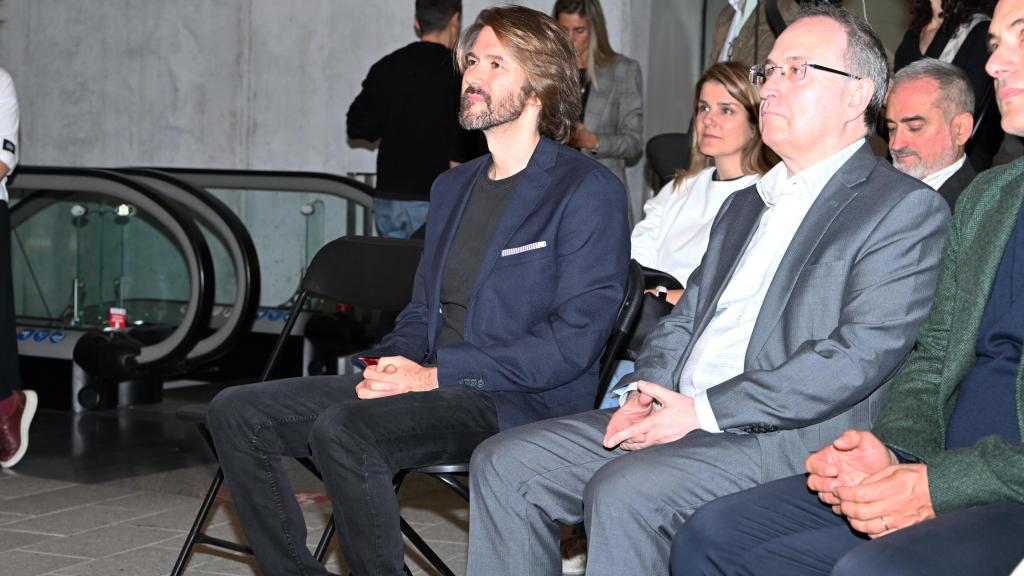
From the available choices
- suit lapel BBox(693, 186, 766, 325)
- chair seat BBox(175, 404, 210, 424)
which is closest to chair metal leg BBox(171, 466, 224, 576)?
chair seat BBox(175, 404, 210, 424)

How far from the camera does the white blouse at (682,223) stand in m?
3.96

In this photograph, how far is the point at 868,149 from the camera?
102 inches

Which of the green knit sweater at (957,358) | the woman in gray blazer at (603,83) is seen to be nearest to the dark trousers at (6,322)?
the woman in gray blazer at (603,83)

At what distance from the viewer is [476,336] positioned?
2996 mm

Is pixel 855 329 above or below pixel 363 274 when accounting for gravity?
above

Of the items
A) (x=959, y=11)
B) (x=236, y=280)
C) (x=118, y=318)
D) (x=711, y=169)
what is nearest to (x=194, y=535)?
(x=711, y=169)

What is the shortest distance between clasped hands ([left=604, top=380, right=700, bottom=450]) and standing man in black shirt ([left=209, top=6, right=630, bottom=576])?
358 millimetres

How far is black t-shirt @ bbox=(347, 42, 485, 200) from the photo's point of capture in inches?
211

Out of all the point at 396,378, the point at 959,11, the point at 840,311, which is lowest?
the point at 396,378

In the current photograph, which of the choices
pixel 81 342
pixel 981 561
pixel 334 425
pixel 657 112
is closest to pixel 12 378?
pixel 81 342

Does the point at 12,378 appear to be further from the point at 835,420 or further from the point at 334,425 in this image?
the point at 835,420

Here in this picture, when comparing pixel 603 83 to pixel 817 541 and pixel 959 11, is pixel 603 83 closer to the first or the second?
pixel 959 11

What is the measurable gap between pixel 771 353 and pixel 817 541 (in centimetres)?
43

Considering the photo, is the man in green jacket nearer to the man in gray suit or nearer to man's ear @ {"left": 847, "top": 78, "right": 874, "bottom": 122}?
the man in gray suit
